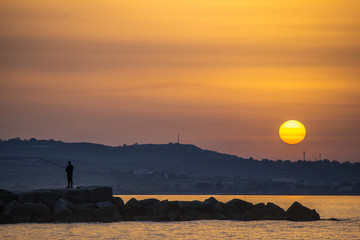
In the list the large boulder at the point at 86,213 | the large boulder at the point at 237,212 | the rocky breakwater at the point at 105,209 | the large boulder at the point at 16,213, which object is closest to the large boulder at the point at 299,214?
the rocky breakwater at the point at 105,209

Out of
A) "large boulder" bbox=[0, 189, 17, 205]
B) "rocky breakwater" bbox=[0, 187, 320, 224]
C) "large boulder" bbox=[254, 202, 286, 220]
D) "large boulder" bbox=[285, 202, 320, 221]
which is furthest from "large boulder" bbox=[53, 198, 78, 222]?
"large boulder" bbox=[285, 202, 320, 221]

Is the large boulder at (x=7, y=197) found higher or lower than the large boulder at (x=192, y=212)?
higher

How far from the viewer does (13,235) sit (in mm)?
51812

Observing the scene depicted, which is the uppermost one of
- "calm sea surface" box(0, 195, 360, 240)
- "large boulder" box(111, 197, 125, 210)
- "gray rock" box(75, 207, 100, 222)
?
"large boulder" box(111, 197, 125, 210)

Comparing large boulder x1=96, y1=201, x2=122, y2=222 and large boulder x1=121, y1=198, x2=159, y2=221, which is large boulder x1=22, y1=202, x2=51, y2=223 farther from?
large boulder x1=121, y1=198, x2=159, y2=221

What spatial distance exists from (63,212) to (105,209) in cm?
376

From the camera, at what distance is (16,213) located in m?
57.7

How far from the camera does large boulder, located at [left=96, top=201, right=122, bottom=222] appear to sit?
199 feet

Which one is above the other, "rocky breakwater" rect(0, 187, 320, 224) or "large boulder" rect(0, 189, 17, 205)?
"large boulder" rect(0, 189, 17, 205)

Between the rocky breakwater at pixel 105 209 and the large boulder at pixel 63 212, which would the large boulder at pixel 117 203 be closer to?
the rocky breakwater at pixel 105 209

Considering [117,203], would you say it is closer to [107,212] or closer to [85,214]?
[107,212]

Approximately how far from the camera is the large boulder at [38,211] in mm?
58156

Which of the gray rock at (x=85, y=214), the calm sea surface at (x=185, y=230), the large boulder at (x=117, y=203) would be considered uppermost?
the large boulder at (x=117, y=203)

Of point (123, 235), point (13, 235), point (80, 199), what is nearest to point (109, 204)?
point (80, 199)
